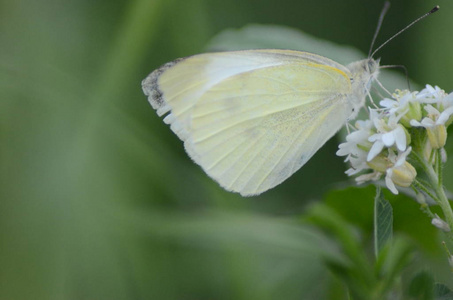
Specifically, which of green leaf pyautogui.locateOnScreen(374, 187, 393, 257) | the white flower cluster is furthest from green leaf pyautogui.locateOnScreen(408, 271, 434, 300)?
the white flower cluster

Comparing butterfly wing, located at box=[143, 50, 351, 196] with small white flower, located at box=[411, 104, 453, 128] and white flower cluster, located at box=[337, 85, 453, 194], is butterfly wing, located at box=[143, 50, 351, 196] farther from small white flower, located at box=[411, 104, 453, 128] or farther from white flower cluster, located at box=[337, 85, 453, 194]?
small white flower, located at box=[411, 104, 453, 128]

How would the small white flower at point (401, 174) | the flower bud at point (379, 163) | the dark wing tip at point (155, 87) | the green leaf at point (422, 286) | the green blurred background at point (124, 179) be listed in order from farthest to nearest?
1. the green blurred background at point (124, 179)
2. the dark wing tip at point (155, 87)
3. the flower bud at point (379, 163)
4. the small white flower at point (401, 174)
5. the green leaf at point (422, 286)

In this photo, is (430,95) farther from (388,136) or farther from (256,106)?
(256,106)

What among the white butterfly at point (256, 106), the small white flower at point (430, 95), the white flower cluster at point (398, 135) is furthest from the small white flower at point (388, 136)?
the white butterfly at point (256, 106)

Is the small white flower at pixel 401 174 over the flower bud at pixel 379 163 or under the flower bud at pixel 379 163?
under

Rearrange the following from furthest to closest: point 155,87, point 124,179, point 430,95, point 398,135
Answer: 1. point 124,179
2. point 155,87
3. point 430,95
4. point 398,135

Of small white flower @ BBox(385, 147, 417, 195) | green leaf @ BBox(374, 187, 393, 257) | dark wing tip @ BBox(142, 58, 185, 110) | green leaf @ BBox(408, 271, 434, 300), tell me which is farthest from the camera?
dark wing tip @ BBox(142, 58, 185, 110)

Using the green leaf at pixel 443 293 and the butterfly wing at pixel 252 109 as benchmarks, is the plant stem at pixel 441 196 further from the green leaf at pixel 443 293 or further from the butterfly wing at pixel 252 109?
the butterfly wing at pixel 252 109

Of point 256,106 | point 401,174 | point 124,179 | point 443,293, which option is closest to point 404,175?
point 401,174
